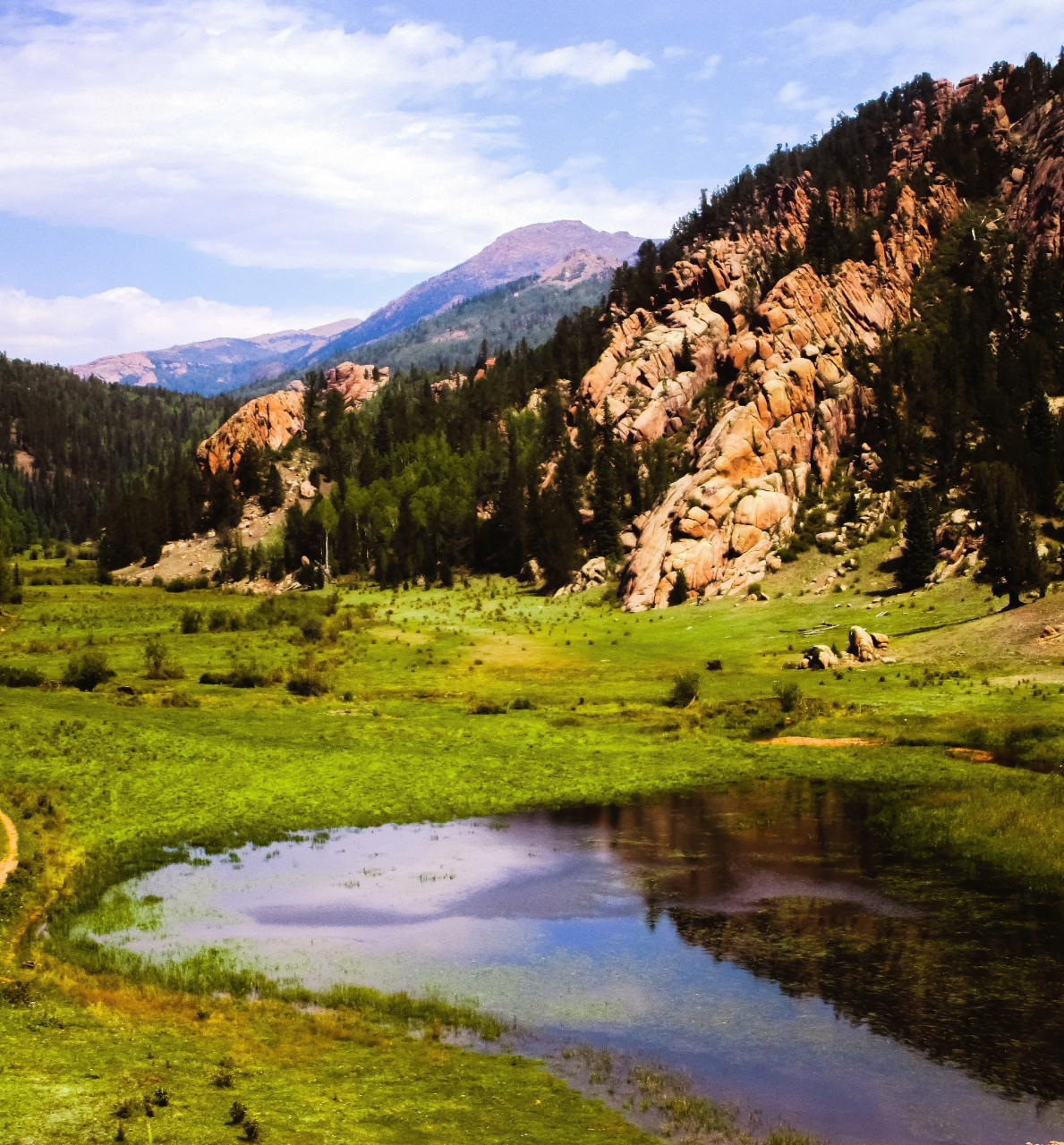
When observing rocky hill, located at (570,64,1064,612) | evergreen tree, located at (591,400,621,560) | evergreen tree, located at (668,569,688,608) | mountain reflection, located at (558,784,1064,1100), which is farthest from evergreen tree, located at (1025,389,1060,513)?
mountain reflection, located at (558,784,1064,1100)

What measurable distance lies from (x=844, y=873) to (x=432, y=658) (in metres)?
59.3

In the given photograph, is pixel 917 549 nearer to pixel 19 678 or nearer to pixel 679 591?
pixel 679 591

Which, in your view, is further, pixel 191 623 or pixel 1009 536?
pixel 191 623

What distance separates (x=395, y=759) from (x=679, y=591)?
7205 centimetres

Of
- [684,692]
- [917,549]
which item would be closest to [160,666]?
[684,692]

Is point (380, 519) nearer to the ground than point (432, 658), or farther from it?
farther from it

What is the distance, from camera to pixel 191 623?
11038 cm

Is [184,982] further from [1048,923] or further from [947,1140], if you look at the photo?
[1048,923]

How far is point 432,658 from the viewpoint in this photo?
91.4 m

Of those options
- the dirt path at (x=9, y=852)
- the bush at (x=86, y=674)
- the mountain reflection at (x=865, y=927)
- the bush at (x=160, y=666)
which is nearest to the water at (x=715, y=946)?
the mountain reflection at (x=865, y=927)

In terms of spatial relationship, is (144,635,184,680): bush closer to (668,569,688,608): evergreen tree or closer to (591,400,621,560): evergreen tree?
(668,569,688,608): evergreen tree

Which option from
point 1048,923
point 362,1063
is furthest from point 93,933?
point 1048,923

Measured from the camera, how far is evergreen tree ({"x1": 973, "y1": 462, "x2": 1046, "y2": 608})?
78.2 metres

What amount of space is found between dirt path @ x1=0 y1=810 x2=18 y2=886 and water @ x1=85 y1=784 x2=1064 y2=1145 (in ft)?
13.0
